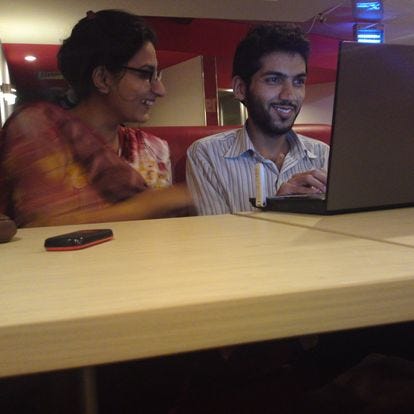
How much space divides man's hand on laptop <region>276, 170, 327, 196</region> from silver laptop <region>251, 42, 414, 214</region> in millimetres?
353

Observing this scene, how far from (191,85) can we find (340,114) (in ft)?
18.4

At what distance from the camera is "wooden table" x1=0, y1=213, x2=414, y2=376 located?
0.89 ft

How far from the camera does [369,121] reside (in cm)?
72

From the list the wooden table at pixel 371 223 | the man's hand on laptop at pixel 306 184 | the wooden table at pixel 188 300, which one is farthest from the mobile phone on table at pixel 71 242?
the man's hand on laptop at pixel 306 184

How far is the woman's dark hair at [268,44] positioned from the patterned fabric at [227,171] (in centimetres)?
33

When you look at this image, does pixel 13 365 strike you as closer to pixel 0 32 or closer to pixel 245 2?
pixel 245 2

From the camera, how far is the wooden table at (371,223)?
0.54 metres

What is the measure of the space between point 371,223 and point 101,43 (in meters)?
1.43

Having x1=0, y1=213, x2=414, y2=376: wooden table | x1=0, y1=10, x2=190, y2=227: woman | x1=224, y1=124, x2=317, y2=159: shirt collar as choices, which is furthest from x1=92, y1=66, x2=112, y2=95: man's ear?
x1=0, y1=213, x2=414, y2=376: wooden table

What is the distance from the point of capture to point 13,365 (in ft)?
0.87

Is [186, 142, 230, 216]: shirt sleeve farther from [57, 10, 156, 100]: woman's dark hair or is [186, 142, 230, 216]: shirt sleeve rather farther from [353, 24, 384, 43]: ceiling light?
[353, 24, 384, 43]: ceiling light

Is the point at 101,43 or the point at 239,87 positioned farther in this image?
the point at 239,87

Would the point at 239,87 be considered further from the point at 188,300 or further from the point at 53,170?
the point at 188,300

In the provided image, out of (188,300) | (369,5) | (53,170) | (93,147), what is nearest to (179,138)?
(93,147)
